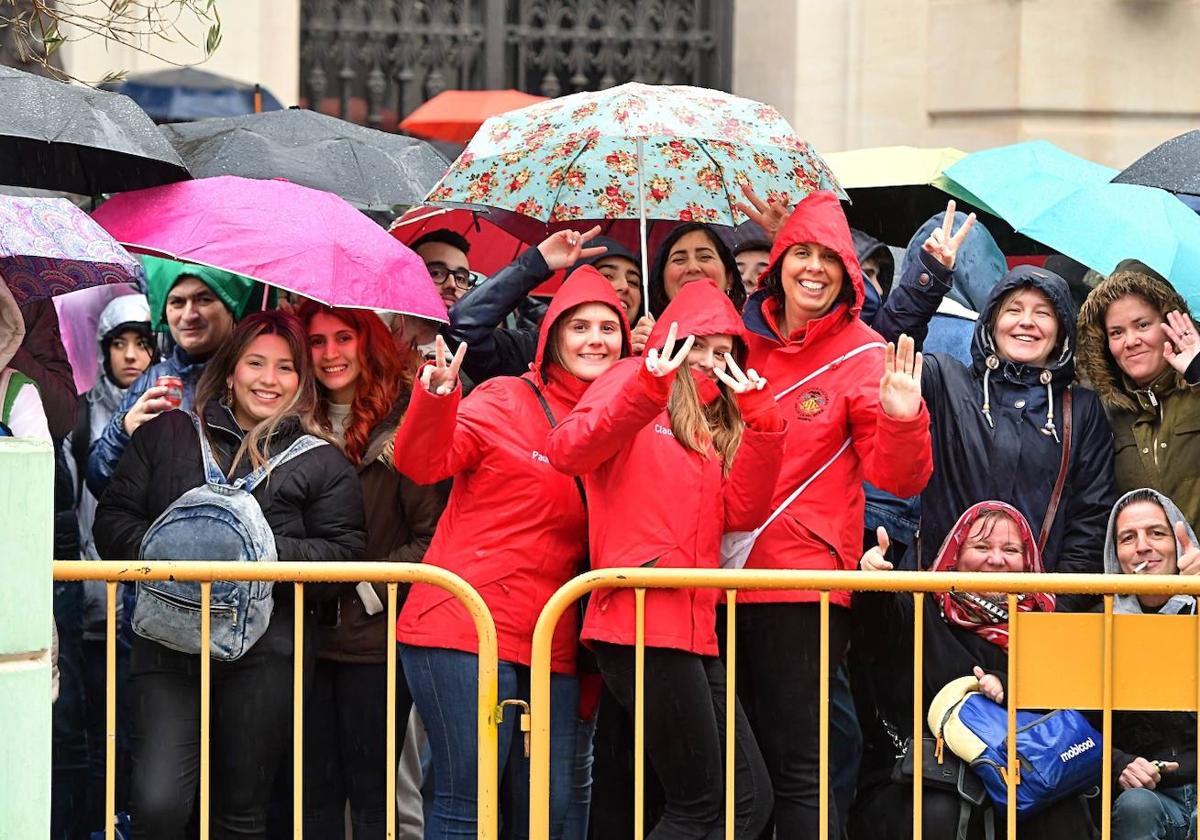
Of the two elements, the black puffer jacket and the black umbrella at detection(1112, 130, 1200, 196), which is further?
the black umbrella at detection(1112, 130, 1200, 196)

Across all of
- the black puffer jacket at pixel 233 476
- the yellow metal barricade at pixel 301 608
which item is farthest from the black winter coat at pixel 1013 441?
the black puffer jacket at pixel 233 476

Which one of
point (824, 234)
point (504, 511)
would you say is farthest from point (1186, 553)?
point (504, 511)

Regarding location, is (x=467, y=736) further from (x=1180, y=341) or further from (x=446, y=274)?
(x=1180, y=341)

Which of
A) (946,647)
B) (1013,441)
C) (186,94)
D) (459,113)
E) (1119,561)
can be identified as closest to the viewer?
(946,647)

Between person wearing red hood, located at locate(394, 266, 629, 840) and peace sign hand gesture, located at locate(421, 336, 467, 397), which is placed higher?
peace sign hand gesture, located at locate(421, 336, 467, 397)

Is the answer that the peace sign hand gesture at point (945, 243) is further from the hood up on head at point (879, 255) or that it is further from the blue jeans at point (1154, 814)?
the blue jeans at point (1154, 814)

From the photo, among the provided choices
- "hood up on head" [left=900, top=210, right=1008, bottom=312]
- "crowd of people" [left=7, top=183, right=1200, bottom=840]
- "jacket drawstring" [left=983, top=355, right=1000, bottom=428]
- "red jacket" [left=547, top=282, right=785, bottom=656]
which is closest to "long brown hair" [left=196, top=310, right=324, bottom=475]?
"crowd of people" [left=7, top=183, right=1200, bottom=840]

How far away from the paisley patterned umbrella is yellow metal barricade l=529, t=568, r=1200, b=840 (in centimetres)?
132

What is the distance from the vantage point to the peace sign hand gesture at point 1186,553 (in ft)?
20.9

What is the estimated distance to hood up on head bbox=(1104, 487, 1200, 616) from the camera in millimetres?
6414

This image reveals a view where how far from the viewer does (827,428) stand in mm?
6336

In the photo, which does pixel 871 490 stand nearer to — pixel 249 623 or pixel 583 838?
pixel 583 838

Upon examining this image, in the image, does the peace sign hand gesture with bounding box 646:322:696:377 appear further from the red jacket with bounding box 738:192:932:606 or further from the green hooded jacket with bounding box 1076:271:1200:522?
the green hooded jacket with bounding box 1076:271:1200:522

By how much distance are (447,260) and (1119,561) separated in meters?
2.51
